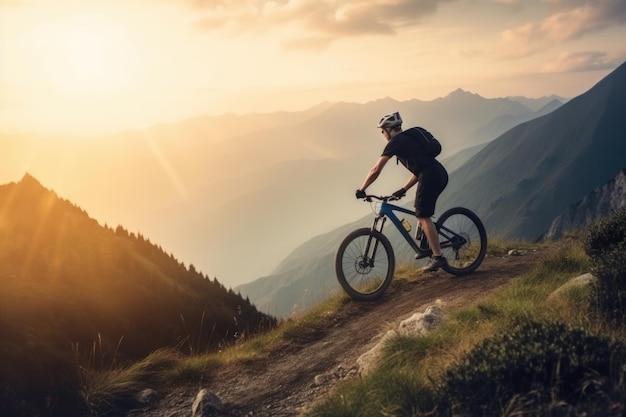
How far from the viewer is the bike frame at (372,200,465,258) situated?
10.2 meters

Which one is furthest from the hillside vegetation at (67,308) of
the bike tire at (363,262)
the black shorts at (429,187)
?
the black shorts at (429,187)

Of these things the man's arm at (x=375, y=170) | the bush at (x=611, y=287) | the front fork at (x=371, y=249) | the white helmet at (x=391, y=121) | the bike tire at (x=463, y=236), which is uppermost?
the white helmet at (x=391, y=121)

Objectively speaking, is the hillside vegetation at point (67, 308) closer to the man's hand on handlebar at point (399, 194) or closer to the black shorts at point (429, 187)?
the man's hand on handlebar at point (399, 194)

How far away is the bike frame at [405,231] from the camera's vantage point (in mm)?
10242

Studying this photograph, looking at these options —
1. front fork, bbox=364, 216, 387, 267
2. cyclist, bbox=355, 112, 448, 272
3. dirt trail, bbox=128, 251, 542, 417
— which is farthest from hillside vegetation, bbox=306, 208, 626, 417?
cyclist, bbox=355, 112, 448, 272

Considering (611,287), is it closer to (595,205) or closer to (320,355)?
(320,355)

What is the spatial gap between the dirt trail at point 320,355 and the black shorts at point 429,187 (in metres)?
1.68

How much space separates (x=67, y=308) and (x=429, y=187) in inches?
335

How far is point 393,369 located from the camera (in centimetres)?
596

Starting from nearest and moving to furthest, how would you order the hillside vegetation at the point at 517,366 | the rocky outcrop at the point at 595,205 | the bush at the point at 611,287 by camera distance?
the hillside vegetation at the point at 517,366 → the bush at the point at 611,287 → the rocky outcrop at the point at 595,205

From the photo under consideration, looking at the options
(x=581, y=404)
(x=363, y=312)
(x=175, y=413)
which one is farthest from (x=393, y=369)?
(x=363, y=312)

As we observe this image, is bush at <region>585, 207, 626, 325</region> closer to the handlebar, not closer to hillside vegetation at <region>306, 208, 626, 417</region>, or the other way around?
hillside vegetation at <region>306, 208, 626, 417</region>

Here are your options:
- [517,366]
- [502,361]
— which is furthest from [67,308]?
[517,366]

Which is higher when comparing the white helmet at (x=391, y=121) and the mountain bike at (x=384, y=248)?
the white helmet at (x=391, y=121)
